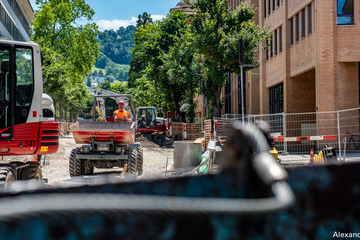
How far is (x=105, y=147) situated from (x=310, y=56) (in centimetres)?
1486

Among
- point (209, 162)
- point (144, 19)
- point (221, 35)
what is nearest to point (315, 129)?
point (221, 35)

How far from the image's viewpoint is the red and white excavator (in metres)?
7.13

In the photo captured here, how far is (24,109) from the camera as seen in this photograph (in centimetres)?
738

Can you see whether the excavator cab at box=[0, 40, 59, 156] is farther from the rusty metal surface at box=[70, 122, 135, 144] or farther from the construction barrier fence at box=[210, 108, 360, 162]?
the construction barrier fence at box=[210, 108, 360, 162]

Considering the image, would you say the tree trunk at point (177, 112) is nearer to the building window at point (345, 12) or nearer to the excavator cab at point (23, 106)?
the building window at point (345, 12)

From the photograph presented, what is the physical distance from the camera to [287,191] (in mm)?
696

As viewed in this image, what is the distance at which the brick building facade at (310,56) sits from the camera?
1997cm

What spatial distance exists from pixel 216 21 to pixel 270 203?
2549cm

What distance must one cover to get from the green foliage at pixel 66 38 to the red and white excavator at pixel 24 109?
2754cm

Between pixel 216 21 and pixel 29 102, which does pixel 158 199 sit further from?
pixel 216 21

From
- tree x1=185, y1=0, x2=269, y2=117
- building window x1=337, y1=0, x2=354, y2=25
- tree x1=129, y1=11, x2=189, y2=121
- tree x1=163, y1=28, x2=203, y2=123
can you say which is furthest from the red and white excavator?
tree x1=129, y1=11, x2=189, y2=121

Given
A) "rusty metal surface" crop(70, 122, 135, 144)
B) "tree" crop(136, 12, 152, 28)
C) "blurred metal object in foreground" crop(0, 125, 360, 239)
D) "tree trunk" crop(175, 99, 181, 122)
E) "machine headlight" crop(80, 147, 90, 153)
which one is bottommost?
"machine headlight" crop(80, 147, 90, 153)

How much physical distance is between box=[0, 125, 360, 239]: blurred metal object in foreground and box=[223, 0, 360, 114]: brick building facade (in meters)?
20.3

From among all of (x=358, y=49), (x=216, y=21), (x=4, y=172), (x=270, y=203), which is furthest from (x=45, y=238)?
(x=216, y=21)
